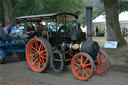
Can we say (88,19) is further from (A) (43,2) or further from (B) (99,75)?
(A) (43,2)

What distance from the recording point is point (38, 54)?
591cm

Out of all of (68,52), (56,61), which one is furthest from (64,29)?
(56,61)

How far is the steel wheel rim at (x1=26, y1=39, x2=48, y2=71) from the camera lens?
5.84m

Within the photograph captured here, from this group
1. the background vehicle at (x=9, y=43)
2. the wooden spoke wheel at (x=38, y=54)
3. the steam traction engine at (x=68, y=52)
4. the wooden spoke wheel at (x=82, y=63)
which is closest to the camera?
the wooden spoke wheel at (x=82, y=63)

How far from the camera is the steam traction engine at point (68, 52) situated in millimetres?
4961

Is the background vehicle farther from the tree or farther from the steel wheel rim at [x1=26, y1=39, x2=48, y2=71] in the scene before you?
the tree

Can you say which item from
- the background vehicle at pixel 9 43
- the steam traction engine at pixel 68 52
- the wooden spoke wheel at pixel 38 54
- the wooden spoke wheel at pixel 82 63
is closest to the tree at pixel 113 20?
the steam traction engine at pixel 68 52

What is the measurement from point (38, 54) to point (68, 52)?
3.22 feet

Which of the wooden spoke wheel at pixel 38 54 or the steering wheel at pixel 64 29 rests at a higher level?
the steering wheel at pixel 64 29

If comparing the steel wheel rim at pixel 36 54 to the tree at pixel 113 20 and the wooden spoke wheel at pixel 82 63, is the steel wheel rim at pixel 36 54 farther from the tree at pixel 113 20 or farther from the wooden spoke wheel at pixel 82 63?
the tree at pixel 113 20

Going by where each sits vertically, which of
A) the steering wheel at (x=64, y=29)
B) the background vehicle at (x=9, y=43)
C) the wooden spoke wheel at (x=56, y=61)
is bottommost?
the wooden spoke wheel at (x=56, y=61)

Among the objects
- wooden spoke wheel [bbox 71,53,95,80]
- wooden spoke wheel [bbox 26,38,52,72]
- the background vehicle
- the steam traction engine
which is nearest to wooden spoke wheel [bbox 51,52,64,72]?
the steam traction engine

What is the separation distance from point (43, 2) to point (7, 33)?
30.2 ft

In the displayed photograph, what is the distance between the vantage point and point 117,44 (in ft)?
32.2
